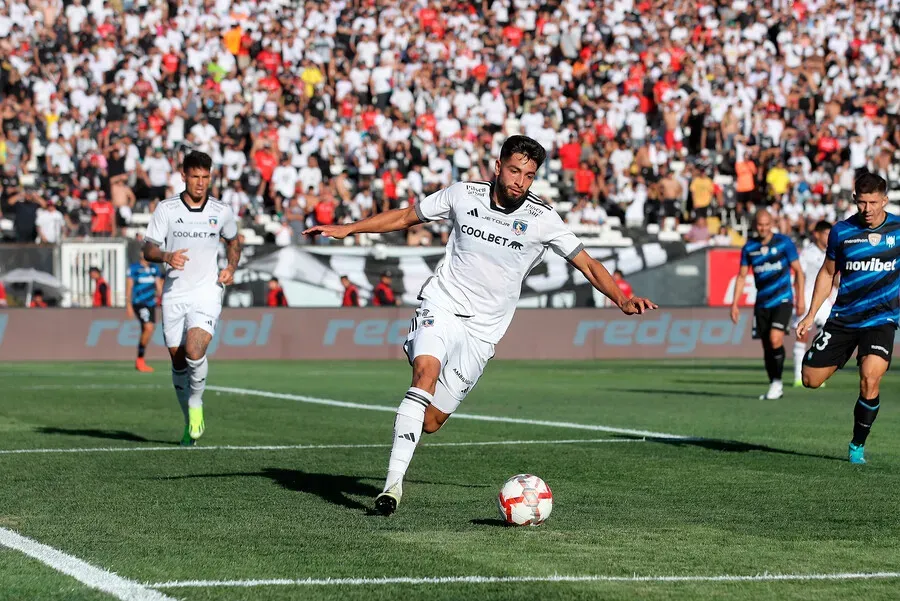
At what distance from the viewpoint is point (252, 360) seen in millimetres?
30109

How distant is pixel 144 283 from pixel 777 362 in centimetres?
1191

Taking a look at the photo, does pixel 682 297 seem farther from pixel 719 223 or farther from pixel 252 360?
pixel 252 360

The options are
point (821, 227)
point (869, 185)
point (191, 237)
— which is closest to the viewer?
point (869, 185)

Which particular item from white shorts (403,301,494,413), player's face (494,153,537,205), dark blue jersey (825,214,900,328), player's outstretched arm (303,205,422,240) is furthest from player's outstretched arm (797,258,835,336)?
player's outstretched arm (303,205,422,240)

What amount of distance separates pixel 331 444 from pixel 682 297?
20.7 metres

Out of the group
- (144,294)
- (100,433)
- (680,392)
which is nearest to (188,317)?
(100,433)

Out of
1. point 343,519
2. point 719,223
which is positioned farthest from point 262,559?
point 719,223

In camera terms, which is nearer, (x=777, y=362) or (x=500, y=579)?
(x=500, y=579)

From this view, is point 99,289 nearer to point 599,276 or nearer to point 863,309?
point 863,309

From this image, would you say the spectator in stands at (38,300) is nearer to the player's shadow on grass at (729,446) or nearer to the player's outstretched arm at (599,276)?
the player's shadow on grass at (729,446)

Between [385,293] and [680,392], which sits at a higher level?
[680,392]

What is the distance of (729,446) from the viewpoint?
41.7 feet

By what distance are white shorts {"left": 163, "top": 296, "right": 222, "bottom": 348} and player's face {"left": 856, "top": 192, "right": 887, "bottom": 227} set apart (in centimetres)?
533

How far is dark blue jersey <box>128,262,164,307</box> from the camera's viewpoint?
26.2 m
